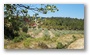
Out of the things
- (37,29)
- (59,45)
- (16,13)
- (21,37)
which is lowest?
(59,45)

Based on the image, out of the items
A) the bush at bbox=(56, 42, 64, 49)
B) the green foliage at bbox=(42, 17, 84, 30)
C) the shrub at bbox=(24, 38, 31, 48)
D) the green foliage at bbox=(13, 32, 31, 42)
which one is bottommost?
the bush at bbox=(56, 42, 64, 49)

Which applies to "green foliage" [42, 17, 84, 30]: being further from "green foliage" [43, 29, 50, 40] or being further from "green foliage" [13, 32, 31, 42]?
"green foliage" [13, 32, 31, 42]

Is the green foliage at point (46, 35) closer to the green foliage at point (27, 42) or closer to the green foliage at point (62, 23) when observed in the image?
the green foliage at point (62, 23)

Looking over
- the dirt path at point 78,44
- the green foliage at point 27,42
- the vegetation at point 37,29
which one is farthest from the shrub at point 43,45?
the dirt path at point 78,44

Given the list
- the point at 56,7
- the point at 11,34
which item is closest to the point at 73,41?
the point at 56,7

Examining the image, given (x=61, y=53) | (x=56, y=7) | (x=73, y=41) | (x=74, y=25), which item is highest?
(x=56, y=7)

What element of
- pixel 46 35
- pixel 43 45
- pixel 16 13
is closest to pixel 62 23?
pixel 46 35

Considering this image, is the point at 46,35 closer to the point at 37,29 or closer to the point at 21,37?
the point at 37,29

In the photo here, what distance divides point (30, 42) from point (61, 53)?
47cm

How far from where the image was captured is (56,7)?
9.06ft

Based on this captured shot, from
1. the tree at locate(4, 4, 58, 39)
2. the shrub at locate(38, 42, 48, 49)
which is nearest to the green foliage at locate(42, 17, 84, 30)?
the tree at locate(4, 4, 58, 39)

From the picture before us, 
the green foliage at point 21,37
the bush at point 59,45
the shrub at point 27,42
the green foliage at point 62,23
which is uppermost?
the green foliage at point 62,23

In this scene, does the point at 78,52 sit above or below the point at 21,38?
below

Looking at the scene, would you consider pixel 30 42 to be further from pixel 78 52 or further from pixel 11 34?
pixel 78 52
